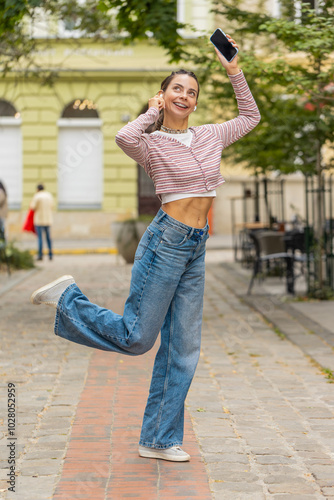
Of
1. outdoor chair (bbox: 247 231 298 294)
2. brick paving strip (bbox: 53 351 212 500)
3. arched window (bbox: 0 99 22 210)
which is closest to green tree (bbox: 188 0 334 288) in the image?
outdoor chair (bbox: 247 231 298 294)

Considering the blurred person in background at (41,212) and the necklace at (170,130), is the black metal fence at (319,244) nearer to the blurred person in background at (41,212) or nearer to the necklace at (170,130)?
the necklace at (170,130)

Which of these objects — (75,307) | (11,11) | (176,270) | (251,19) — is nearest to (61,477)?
(75,307)

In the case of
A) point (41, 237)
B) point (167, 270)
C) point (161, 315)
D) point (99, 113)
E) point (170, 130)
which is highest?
point (99, 113)

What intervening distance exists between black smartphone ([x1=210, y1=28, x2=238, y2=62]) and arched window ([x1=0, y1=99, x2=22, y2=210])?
885 inches

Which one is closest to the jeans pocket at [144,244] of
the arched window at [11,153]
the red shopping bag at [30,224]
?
the red shopping bag at [30,224]

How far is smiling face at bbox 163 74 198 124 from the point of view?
412 centimetres

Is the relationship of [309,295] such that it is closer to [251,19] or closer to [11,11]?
[251,19]

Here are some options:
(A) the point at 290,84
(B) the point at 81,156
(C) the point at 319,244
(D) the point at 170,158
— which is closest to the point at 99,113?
(B) the point at 81,156

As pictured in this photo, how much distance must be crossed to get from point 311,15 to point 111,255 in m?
13.4

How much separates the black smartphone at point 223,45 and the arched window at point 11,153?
2249 centimetres

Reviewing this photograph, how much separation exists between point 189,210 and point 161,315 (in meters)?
0.52

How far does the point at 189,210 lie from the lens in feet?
13.4

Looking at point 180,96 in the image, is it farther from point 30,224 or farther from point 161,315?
point 30,224

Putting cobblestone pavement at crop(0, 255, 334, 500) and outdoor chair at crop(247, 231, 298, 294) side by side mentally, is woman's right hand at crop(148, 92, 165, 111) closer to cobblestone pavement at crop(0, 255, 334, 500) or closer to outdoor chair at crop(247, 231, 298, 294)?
cobblestone pavement at crop(0, 255, 334, 500)
